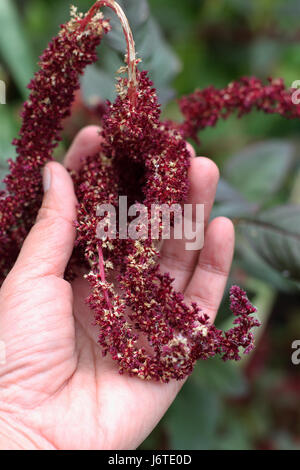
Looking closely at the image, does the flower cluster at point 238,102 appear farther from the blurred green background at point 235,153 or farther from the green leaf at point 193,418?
the green leaf at point 193,418

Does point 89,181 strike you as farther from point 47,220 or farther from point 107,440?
point 107,440

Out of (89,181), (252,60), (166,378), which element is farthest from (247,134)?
(166,378)

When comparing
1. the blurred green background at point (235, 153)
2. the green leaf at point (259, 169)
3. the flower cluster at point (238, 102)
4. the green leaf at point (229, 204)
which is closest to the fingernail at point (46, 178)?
the blurred green background at point (235, 153)

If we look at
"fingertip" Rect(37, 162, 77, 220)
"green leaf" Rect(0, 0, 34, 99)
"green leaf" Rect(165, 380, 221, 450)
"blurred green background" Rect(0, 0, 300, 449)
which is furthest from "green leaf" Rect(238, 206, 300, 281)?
"green leaf" Rect(0, 0, 34, 99)

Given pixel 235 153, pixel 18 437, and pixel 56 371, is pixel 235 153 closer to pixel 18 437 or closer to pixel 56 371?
pixel 56 371

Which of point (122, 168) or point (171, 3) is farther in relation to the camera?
point (171, 3)

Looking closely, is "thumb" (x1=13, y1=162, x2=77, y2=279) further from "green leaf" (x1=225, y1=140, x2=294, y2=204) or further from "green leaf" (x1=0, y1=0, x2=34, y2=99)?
"green leaf" (x1=0, y1=0, x2=34, y2=99)
